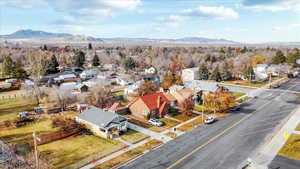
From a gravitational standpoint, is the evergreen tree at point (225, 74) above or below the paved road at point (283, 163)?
above

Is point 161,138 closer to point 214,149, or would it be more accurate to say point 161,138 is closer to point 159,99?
point 214,149

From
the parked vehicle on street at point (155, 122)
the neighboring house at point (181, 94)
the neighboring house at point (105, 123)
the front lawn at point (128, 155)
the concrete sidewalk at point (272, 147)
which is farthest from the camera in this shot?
the neighboring house at point (181, 94)

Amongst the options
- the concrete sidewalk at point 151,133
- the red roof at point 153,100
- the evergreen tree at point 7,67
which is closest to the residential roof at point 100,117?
the concrete sidewalk at point 151,133

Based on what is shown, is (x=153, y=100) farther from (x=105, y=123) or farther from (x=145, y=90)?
(x=105, y=123)

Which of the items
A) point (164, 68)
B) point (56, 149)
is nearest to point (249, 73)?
point (164, 68)

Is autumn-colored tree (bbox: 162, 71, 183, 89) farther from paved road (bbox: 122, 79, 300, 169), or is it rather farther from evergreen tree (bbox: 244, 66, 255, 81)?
evergreen tree (bbox: 244, 66, 255, 81)

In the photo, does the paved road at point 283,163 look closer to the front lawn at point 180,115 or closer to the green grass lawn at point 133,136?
the front lawn at point 180,115
